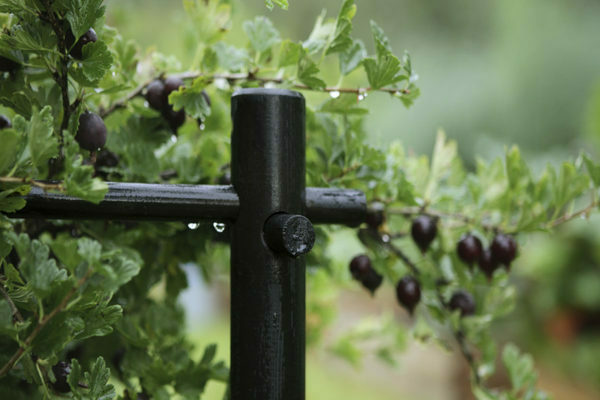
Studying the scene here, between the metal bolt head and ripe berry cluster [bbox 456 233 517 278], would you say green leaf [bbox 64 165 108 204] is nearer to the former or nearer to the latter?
the metal bolt head

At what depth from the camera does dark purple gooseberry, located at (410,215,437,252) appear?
0.47 metres

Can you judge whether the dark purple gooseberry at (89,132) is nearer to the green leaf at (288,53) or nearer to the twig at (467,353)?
the green leaf at (288,53)

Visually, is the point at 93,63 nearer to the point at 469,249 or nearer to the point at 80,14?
the point at 80,14

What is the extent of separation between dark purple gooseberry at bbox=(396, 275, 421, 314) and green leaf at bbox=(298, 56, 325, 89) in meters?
0.17

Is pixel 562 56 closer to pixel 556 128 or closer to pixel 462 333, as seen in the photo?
pixel 556 128

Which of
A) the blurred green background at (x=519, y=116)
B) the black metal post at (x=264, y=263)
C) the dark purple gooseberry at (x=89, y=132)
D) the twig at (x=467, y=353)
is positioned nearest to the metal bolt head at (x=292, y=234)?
the black metal post at (x=264, y=263)

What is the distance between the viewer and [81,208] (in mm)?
312

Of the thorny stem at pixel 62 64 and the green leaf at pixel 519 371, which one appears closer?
the thorny stem at pixel 62 64

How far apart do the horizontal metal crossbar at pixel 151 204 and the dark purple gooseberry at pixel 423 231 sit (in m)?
0.12

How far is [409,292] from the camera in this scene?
47cm

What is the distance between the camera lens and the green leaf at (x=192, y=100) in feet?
1.23

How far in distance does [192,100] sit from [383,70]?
0.12 meters

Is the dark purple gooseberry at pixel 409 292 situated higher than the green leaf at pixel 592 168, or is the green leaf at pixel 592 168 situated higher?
the green leaf at pixel 592 168

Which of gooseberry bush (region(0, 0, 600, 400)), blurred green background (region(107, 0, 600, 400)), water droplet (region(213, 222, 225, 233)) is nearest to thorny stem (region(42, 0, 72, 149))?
gooseberry bush (region(0, 0, 600, 400))
